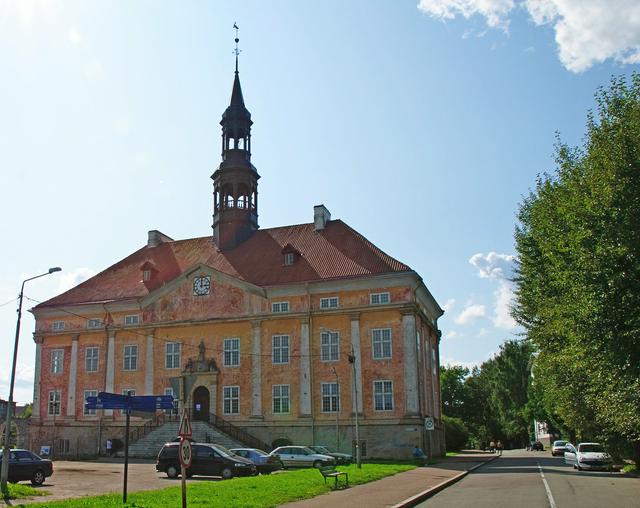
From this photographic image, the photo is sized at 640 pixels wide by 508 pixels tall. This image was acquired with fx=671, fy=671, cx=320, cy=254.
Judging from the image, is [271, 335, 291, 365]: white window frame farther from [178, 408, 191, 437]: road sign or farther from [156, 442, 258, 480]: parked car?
[178, 408, 191, 437]: road sign

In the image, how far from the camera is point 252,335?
1774 inches

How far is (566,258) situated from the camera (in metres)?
19.6

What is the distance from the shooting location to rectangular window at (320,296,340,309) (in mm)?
43656

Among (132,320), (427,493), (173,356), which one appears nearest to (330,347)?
(173,356)

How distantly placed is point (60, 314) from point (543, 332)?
3761cm

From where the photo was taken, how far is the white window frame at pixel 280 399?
4353 centimetres

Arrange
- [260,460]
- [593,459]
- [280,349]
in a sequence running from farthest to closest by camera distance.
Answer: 1. [280,349]
2. [593,459]
3. [260,460]

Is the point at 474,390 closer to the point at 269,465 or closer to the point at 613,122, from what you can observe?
the point at 269,465

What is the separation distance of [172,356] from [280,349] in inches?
321

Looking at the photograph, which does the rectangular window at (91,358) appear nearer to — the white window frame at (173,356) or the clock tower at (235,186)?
the white window frame at (173,356)

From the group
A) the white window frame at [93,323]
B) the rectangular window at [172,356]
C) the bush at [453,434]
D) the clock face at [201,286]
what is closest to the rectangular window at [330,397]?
the clock face at [201,286]

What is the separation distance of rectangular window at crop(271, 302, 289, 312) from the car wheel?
22219 millimetres

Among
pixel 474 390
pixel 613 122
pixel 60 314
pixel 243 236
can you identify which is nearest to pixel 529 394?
pixel 474 390

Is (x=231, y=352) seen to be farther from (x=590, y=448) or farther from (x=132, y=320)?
(x=590, y=448)
